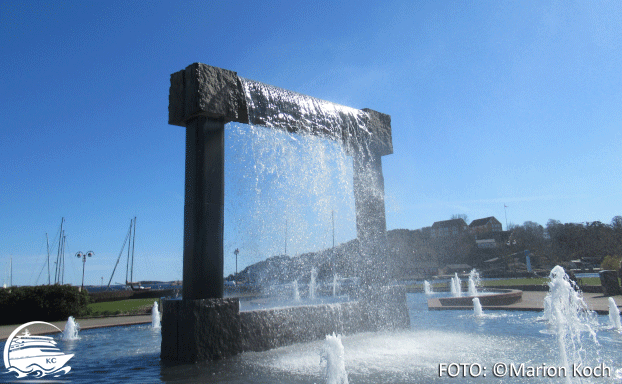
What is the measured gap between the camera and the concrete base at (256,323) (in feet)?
18.3

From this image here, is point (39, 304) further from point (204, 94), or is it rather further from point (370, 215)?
point (370, 215)

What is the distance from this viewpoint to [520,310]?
10594 millimetres

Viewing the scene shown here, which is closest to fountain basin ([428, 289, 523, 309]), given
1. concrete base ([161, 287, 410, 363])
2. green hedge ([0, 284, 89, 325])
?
concrete base ([161, 287, 410, 363])

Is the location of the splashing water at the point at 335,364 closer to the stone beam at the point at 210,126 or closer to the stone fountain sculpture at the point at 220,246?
the stone fountain sculpture at the point at 220,246

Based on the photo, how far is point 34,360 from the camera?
5.71 meters

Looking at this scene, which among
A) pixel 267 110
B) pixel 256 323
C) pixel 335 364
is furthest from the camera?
pixel 267 110

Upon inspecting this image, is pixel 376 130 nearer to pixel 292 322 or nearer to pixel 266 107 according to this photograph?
pixel 266 107

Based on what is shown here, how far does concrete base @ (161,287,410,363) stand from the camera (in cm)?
558

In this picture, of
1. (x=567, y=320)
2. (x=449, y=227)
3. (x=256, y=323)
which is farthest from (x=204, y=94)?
(x=449, y=227)

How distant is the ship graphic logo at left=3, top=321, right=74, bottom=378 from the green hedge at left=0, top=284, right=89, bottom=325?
6.94m

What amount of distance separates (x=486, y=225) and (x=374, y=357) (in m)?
107

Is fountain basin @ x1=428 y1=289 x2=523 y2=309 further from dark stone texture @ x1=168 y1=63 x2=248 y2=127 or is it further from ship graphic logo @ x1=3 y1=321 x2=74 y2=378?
ship graphic logo @ x1=3 y1=321 x2=74 y2=378

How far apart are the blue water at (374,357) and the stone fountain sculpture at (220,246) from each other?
29 cm

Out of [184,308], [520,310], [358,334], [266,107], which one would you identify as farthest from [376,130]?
[520,310]
